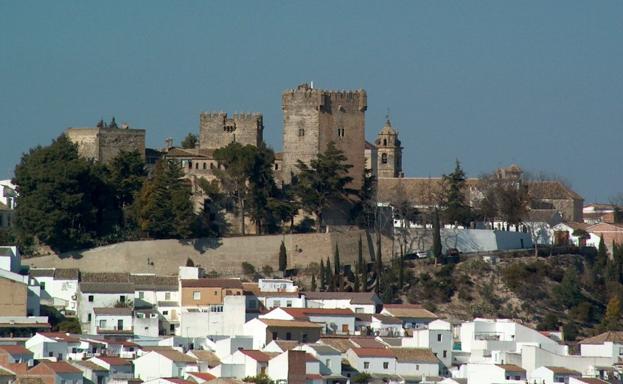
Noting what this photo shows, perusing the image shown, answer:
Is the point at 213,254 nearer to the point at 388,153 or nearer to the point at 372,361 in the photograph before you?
the point at 372,361

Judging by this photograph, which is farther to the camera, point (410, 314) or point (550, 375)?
point (410, 314)

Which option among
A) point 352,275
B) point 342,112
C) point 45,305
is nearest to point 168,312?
point 45,305

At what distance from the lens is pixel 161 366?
2101 inches

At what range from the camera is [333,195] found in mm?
68000

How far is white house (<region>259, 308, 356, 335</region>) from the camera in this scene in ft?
195

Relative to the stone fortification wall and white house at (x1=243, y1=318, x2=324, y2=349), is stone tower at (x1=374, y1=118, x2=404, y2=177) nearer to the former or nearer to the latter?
the stone fortification wall

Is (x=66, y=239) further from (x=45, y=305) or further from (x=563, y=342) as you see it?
(x=563, y=342)

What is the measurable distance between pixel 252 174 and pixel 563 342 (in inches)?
480

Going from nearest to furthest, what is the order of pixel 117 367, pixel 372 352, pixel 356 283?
pixel 117 367 < pixel 372 352 < pixel 356 283

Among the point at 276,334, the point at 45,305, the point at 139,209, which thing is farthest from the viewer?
the point at 139,209

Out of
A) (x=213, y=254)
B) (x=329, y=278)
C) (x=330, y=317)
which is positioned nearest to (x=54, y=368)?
(x=330, y=317)

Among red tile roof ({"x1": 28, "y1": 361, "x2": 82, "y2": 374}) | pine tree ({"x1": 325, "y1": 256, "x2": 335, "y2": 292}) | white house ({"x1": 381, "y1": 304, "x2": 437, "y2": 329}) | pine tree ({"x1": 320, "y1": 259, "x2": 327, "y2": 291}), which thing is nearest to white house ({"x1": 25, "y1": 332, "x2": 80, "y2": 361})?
red tile roof ({"x1": 28, "y1": 361, "x2": 82, "y2": 374})

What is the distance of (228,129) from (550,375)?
70.7 feet

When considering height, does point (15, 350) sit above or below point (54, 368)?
above
